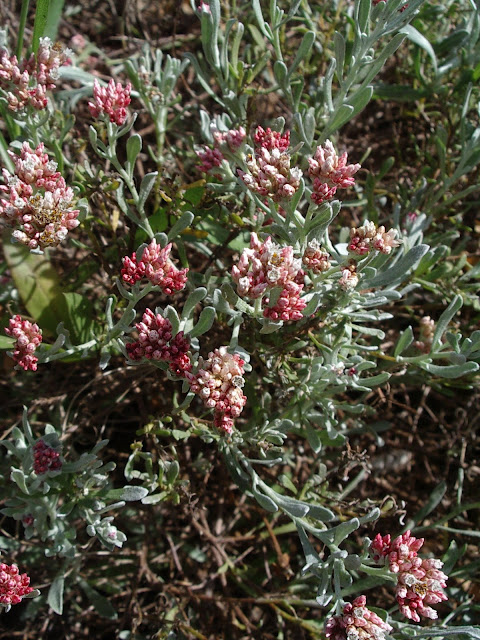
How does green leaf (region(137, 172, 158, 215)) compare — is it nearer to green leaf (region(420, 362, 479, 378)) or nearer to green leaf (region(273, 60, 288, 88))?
green leaf (region(273, 60, 288, 88))

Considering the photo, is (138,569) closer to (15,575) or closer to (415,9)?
(15,575)

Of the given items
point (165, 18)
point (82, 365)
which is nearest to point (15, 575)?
point (82, 365)

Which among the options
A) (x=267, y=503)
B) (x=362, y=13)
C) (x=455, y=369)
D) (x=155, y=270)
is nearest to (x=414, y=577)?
(x=267, y=503)

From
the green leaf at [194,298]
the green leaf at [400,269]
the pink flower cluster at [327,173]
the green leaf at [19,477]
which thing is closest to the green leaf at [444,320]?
the green leaf at [400,269]

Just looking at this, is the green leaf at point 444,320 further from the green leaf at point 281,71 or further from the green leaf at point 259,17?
the green leaf at point 259,17

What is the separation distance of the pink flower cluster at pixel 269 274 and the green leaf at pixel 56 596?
4.37 ft

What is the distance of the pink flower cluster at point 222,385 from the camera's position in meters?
1.74

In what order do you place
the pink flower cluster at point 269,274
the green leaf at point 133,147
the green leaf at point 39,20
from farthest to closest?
the green leaf at point 39,20, the green leaf at point 133,147, the pink flower cluster at point 269,274

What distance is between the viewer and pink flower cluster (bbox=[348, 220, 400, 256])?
1.81 metres

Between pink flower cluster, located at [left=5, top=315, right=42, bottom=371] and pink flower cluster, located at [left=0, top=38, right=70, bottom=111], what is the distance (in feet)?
2.38

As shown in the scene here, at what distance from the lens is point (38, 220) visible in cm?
180

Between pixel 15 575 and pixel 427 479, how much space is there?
6.15 ft

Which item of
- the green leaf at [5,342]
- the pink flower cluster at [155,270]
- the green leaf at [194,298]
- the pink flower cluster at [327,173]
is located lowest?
the green leaf at [5,342]

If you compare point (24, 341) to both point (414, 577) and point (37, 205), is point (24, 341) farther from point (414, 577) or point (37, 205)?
point (414, 577)
